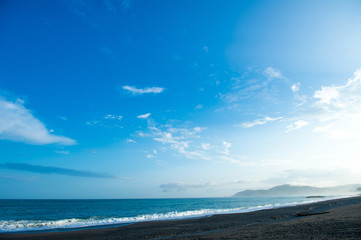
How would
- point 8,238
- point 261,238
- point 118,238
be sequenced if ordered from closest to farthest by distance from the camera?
point 261,238 → point 118,238 → point 8,238

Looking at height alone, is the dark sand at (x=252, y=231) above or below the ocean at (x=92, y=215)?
above

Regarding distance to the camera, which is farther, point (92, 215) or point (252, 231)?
point (92, 215)

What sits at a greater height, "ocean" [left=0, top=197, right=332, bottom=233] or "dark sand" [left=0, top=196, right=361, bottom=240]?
"dark sand" [left=0, top=196, right=361, bottom=240]

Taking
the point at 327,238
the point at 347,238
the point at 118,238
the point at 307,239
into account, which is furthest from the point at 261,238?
the point at 118,238

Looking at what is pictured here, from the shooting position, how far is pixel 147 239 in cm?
1430

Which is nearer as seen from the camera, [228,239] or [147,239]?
[228,239]

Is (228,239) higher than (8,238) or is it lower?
higher

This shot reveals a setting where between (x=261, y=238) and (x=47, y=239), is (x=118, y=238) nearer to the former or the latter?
(x=47, y=239)

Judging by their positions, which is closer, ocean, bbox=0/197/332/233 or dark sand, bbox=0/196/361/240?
dark sand, bbox=0/196/361/240

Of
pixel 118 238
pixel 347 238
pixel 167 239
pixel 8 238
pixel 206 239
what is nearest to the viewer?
pixel 347 238

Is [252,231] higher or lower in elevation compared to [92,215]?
higher

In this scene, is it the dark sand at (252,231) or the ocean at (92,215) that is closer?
the dark sand at (252,231)

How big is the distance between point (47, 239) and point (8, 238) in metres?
3.74

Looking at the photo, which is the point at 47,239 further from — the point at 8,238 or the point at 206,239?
the point at 206,239
